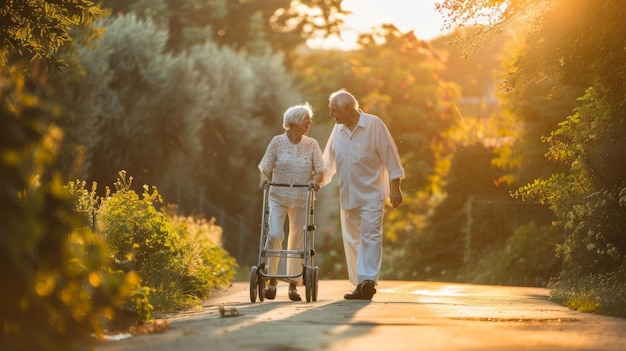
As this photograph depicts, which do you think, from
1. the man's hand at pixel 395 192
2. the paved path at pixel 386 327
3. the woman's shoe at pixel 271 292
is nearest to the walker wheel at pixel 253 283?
the paved path at pixel 386 327

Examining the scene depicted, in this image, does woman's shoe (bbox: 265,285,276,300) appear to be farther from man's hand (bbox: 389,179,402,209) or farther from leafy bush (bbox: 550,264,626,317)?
leafy bush (bbox: 550,264,626,317)

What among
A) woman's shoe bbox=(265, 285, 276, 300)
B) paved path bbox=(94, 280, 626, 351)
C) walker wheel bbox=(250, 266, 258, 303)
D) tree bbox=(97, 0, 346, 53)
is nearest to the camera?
paved path bbox=(94, 280, 626, 351)

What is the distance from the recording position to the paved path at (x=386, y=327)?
24.1ft

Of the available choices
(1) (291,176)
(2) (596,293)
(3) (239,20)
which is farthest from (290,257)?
(3) (239,20)

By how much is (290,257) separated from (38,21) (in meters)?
3.37

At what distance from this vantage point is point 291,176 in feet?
41.0

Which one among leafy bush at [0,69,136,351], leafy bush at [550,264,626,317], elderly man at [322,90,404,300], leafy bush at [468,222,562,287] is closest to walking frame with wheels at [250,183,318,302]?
elderly man at [322,90,404,300]

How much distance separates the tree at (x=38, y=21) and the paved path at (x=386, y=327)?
10.1 feet

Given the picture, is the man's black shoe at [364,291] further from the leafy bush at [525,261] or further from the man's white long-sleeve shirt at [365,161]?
the leafy bush at [525,261]

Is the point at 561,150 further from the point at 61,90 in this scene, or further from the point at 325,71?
the point at 325,71

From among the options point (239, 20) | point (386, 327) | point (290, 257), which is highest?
point (239, 20)

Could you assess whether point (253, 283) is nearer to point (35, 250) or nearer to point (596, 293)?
point (596, 293)

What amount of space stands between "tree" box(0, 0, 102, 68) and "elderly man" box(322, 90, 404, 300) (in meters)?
2.67

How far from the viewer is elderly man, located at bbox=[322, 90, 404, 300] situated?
12594 millimetres
